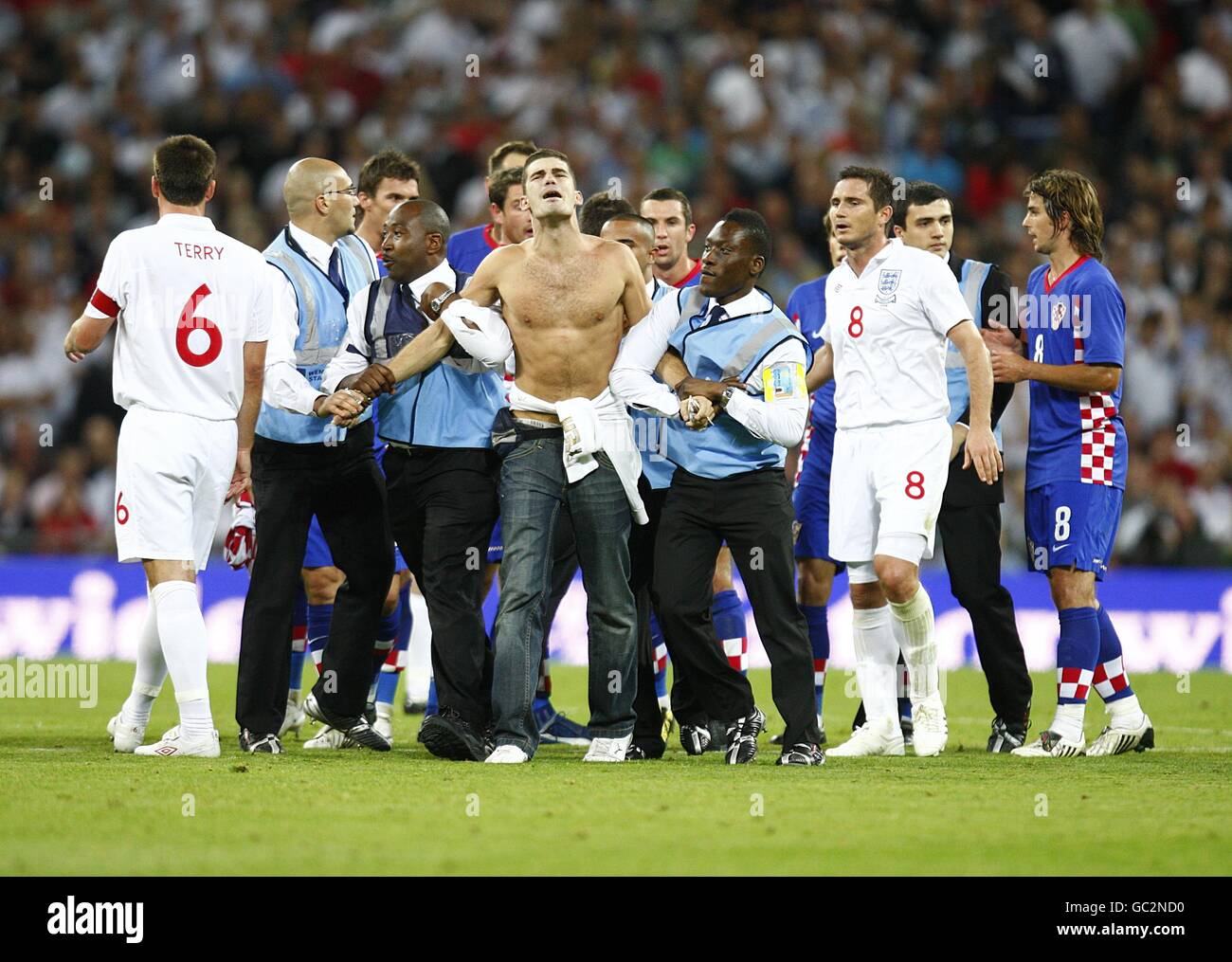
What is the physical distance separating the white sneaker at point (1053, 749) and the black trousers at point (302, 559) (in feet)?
9.90

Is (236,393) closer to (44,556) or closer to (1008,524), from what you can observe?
(44,556)

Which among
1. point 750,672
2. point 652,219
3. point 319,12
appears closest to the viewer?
point 652,219

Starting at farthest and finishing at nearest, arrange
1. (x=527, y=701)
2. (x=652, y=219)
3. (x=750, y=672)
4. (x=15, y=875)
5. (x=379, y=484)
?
(x=750, y=672) → (x=652, y=219) → (x=379, y=484) → (x=527, y=701) → (x=15, y=875)

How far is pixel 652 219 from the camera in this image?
29.5ft

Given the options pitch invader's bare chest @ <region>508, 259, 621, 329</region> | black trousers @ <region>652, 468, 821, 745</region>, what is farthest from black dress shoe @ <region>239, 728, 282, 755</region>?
pitch invader's bare chest @ <region>508, 259, 621, 329</region>

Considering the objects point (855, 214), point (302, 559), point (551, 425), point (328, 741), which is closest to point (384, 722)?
point (328, 741)

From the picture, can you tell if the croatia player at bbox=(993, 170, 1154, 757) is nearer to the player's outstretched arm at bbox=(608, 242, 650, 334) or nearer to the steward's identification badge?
the steward's identification badge

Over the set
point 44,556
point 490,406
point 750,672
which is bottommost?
point 750,672

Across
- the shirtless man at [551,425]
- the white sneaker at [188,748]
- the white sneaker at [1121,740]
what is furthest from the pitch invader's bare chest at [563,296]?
the white sneaker at [1121,740]

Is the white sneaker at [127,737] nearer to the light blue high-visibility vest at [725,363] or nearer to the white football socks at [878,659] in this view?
the light blue high-visibility vest at [725,363]

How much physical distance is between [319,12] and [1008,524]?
10144 mm

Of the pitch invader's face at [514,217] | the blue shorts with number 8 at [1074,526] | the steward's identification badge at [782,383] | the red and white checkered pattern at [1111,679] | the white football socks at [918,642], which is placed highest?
the pitch invader's face at [514,217]

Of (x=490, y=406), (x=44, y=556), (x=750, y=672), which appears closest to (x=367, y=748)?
(x=490, y=406)

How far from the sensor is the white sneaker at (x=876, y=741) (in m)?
8.05
